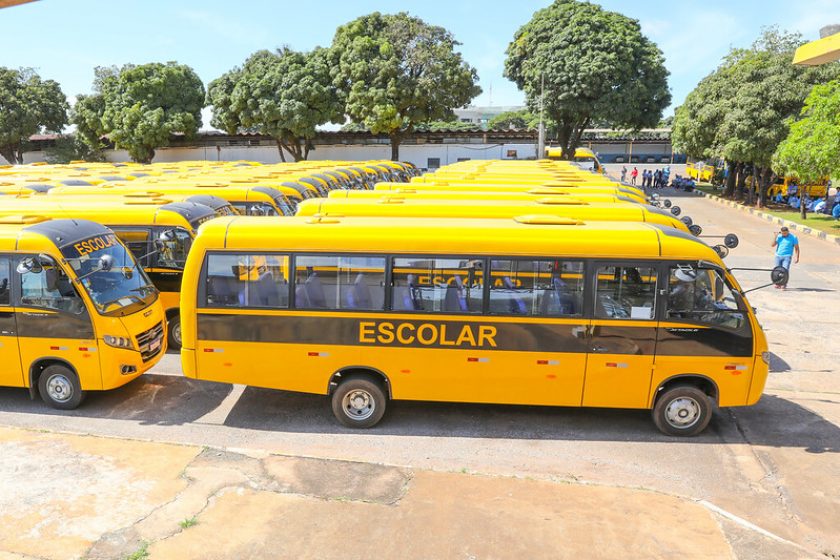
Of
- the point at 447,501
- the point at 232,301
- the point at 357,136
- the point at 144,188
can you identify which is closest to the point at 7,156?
the point at 357,136

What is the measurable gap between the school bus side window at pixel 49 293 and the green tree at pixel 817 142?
23357mm

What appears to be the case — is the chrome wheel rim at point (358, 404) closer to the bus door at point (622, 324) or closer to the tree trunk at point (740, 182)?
the bus door at point (622, 324)

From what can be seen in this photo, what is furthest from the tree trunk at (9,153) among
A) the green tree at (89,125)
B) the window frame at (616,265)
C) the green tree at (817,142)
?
the window frame at (616,265)

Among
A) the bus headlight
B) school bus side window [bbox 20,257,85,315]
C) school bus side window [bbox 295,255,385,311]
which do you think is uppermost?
school bus side window [bbox 295,255,385,311]

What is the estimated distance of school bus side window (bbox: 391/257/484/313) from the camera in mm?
7227

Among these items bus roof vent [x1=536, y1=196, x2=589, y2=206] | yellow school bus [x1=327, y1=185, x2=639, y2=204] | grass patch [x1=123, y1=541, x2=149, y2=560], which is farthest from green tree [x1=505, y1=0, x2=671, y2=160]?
grass patch [x1=123, y1=541, x2=149, y2=560]

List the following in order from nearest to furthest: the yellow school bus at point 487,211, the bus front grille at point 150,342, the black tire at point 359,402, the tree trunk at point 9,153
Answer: the black tire at point 359,402 < the bus front grille at point 150,342 < the yellow school bus at point 487,211 < the tree trunk at point 9,153

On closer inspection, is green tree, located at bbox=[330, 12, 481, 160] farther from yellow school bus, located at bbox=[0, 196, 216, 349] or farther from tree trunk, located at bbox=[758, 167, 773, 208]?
yellow school bus, located at bbox=[0, 196, 216, 349]

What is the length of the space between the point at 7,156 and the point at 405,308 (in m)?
54.2

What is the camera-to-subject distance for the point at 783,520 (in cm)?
578

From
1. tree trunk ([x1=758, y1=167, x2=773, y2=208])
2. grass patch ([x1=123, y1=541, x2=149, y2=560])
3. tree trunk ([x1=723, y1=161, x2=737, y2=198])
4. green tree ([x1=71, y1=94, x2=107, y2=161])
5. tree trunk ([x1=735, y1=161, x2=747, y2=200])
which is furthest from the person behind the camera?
green tree ([x1=71, y1=94, x2=107, y2=161])

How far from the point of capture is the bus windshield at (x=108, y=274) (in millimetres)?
7881

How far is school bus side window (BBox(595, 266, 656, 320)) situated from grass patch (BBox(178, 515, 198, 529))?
470 cm

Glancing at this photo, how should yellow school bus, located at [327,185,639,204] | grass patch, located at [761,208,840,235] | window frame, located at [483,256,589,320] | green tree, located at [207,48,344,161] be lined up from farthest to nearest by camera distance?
green tree, located at [207,48,344,161] < grass patch, located at [761,208,840,235] < yellow school bus, located at [327,185,639,204] < window frame, located at [483,256,589,320]
